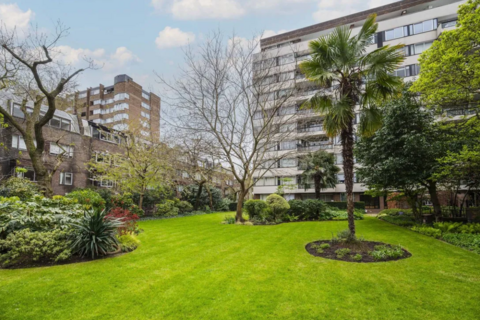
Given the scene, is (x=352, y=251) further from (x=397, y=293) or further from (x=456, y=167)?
(x=456, y=167)

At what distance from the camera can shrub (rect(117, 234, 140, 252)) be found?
9651 millimetres

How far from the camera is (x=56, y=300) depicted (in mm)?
5430

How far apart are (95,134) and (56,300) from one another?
32105 mm

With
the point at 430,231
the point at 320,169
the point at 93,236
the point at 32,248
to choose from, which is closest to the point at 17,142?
the point at 32,248

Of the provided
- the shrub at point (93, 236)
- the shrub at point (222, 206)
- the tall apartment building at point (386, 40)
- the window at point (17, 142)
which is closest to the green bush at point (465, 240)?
the shrub at point (93, 236)

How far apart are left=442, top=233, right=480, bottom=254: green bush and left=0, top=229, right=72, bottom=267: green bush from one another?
1372 cm

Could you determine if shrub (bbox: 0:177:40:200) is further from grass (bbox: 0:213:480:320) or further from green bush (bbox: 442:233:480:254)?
green bush (bbox: 442:233:480:254)

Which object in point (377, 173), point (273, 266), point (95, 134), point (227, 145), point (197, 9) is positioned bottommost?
point (273, 266)

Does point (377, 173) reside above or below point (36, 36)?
below

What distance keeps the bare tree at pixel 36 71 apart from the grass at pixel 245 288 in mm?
9779

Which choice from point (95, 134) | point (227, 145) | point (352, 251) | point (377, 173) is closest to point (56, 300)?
point (352, 251)

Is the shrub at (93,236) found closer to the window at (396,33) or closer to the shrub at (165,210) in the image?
the shrub at (165,210)

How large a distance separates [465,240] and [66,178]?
33.6 metres

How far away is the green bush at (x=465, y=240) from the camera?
9837 millimetres
